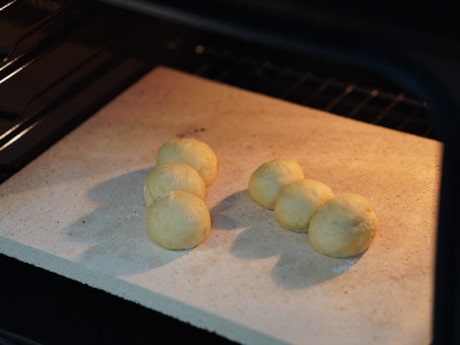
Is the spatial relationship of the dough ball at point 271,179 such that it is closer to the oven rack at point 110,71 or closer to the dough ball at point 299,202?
the dough ball at point 299,202

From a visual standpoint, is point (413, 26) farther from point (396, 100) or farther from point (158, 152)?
point (396, 100)

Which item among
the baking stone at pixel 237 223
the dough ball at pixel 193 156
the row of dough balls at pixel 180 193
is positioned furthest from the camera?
the dough ball at pixel 193 156

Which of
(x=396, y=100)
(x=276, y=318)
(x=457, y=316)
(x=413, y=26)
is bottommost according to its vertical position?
(x=396, y=100)

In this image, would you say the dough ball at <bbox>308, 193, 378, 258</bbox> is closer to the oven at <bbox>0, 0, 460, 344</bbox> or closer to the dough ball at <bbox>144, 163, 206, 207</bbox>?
the oven at <bbox>0, 0, 460, 344</bbox>

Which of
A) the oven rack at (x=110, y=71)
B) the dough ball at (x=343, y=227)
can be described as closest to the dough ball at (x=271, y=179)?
the dough ball at (x=343, y=227)

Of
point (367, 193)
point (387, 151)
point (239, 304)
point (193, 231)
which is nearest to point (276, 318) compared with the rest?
point (239, 304)
